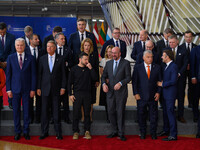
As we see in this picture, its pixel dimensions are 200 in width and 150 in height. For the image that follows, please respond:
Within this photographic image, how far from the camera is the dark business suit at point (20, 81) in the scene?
5949 millimetres

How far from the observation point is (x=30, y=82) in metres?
6.09

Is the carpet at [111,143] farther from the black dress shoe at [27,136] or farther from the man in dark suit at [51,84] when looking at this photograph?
the man in dark suit at [51,84]

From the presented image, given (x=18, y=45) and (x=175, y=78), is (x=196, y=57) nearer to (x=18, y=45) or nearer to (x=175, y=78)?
(x=175, y=78)

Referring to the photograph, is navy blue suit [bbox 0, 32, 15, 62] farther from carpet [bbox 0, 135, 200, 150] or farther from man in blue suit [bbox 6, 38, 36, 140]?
carpet [bbox 0, 135, 200, 150]

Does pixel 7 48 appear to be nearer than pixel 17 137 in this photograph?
No

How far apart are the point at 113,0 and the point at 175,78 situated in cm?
1126

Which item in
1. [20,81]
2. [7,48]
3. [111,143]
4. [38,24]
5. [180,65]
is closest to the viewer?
[111,143]

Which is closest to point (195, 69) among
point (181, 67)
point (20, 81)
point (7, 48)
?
point (181, 67)

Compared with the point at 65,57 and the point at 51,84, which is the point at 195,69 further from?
the point at 51,84

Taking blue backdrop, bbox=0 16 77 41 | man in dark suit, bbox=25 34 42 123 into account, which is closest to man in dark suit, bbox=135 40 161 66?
man in dark suit, bbox=25 34 42 123

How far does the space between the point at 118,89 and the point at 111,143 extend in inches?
42.0

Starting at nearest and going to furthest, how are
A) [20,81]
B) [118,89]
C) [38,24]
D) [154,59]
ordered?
[20,81], [118,89], [154,59], [38,24]

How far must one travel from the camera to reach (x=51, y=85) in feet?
19.9

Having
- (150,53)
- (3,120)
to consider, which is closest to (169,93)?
(150,53)
